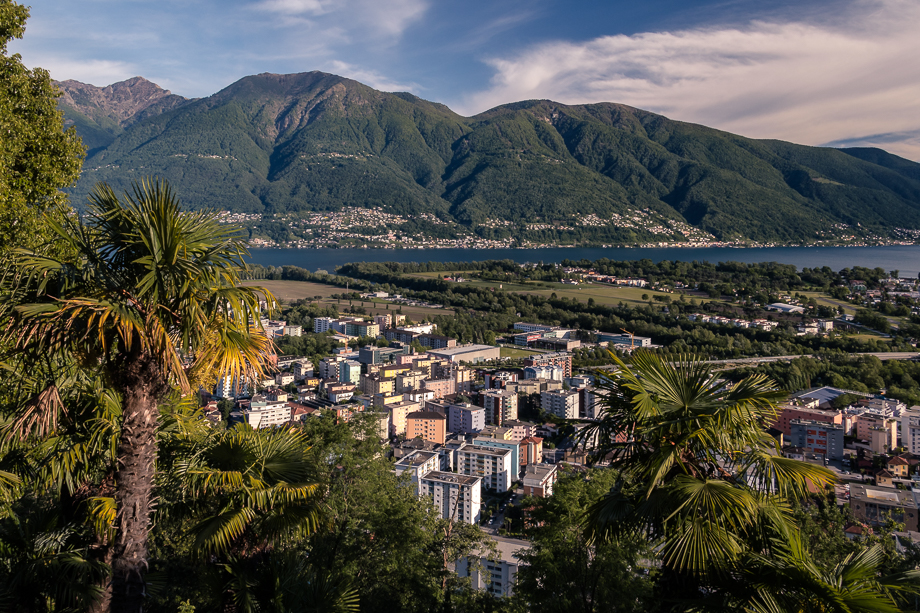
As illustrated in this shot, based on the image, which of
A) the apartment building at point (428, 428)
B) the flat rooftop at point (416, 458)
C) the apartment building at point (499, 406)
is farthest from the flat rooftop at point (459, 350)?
the flat rooftop at point (416, 458)

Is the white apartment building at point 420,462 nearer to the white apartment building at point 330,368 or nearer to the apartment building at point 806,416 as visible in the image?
the apartment building at point 806,416

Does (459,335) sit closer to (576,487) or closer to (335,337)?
(335,337)

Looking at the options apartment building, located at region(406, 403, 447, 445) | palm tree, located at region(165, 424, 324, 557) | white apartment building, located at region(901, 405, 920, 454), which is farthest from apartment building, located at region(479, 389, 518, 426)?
palm tree, located at region(165, 424, 324, 557)

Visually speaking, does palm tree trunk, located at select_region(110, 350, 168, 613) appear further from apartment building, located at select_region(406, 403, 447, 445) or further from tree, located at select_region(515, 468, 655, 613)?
apartment building, located at select_region(406, 403, 447, 445)

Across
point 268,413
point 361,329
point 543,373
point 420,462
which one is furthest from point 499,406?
point 361,329

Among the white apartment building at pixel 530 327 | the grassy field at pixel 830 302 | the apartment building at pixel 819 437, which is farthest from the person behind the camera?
the grassy field at pixel 830 302

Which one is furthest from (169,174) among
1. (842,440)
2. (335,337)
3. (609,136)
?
(842,440)
